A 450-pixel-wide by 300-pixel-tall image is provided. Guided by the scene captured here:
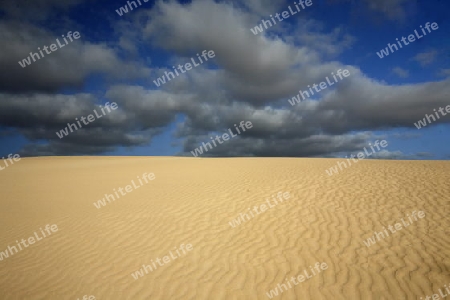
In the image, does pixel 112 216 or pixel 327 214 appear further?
pixel 112 216

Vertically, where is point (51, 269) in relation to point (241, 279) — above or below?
above

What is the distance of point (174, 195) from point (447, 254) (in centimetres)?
1177

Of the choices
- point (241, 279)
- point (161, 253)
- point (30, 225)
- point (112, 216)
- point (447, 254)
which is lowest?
point (447, 254)

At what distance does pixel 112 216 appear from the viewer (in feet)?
33.4

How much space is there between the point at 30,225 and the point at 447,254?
16.0 metres

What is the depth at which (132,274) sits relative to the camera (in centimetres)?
623

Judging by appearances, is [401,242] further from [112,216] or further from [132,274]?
[112,216]

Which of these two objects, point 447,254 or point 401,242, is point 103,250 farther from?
point 447,254

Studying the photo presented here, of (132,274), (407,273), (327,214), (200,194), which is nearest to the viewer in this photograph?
(407,273)

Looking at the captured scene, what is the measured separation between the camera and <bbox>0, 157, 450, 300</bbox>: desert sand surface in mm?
5617

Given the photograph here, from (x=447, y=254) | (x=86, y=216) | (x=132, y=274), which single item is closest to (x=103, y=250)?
(x=132, y=274)

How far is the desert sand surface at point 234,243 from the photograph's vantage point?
5.62 meters

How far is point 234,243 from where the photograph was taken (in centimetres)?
759

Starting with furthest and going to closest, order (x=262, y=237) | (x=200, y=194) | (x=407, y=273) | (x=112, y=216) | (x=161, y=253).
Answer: (x=200, y=194) < (x=112, y=216) < (x=262, y=237) < (x=161, y=253) < (x=407, y=273)
